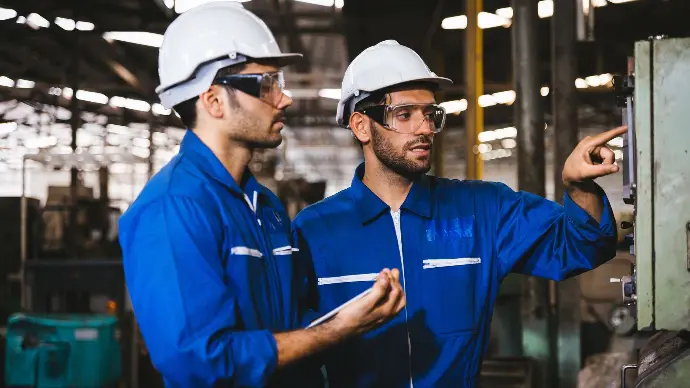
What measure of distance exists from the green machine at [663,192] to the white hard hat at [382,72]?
84 centimetres

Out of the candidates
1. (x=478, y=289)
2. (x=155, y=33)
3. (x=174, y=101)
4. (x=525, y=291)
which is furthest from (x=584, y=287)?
(x=155, y=33)

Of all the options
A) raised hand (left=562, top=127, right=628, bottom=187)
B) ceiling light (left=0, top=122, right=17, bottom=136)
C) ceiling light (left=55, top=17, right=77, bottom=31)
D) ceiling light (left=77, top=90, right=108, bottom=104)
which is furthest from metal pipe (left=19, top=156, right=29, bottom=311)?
ceiling light (left=0, top=122, right=17, bottom=136)

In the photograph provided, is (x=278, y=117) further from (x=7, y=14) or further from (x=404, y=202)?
(x=7, y=14)

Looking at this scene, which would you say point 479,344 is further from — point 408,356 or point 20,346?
point 20,346

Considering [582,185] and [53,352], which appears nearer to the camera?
[582,185]

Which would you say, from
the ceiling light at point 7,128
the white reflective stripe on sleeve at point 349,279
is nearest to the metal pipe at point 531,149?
the white reflective stripe on sleeve at point 349,279

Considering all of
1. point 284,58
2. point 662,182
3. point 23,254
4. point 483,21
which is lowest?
point 23,254

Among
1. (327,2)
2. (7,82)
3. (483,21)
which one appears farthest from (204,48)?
(7,82)

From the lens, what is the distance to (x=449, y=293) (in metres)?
2.17

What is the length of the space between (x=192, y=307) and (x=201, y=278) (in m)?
0.06

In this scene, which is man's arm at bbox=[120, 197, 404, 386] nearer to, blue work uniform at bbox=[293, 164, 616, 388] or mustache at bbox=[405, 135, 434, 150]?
blue work uniform at bbox=[293, 164, 616, 388]

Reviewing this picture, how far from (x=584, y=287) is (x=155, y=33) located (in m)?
6.08

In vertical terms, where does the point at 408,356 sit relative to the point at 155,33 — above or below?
below

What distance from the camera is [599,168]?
1.83 metres
